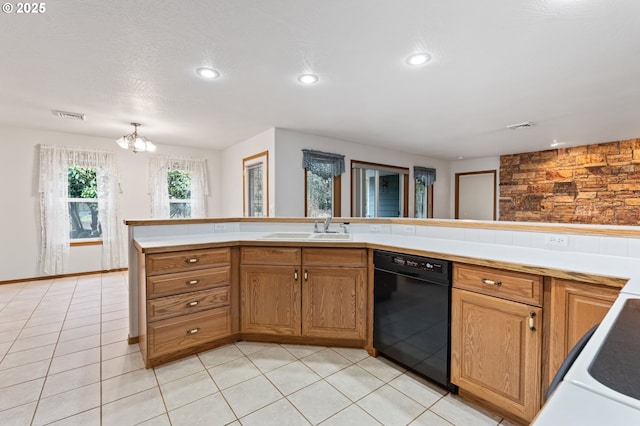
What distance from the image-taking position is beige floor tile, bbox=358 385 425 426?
161 cm

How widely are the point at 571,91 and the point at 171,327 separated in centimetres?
405

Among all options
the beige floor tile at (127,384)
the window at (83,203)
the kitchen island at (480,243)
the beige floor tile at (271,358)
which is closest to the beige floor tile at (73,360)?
the kitchen island at (480,243)

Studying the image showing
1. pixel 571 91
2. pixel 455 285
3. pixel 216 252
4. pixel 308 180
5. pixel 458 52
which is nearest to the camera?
pixel 455 285

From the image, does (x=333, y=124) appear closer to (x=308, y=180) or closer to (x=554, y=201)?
(x=308, y=180)

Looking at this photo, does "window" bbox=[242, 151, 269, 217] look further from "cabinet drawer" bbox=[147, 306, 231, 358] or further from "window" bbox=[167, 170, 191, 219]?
"cabinet drawer" bbox=[147, 306, 231, 358]

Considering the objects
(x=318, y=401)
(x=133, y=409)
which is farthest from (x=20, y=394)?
(x=318, y=401)

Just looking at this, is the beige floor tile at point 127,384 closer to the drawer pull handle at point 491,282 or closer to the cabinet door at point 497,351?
the cabinet door at point 497,351

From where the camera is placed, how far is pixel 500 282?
156 cm

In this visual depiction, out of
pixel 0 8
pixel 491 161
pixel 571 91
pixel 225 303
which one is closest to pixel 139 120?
pixel 0 8

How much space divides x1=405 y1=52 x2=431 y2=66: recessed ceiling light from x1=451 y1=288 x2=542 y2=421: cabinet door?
164cm

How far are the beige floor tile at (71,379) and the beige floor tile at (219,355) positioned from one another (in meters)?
0.69

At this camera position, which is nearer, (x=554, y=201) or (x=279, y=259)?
(x=279, y=259)

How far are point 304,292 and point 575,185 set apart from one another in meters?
5.60

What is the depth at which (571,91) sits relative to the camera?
8.82 feet
